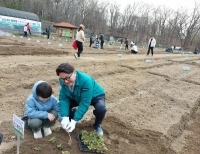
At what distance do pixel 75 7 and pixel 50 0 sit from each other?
6.53 metres

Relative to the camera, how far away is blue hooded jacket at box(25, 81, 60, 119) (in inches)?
127

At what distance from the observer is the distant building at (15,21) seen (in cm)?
2658

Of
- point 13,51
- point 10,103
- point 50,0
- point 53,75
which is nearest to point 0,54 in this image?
point 13,51

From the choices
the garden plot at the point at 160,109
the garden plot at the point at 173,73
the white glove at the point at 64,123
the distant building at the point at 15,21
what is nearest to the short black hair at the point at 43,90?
the white glove at the point at 64,123

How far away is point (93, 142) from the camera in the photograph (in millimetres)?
3092

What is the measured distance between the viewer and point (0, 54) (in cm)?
1017

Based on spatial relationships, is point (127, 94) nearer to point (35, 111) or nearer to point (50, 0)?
point (35, 111)

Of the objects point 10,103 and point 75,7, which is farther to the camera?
point 75,7

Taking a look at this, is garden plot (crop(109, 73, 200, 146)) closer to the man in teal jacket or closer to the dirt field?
the dirt field

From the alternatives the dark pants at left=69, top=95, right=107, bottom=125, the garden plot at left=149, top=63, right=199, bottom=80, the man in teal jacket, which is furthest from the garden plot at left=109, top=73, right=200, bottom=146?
the garden plot at left=149, top=63, right=199, bottom=80

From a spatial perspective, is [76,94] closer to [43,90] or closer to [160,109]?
[43,90]

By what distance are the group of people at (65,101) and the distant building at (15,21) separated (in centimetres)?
2534

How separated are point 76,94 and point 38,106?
596 mm

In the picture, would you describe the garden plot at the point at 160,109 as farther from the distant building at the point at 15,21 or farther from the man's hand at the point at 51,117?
the distant building at the point at 15,21
